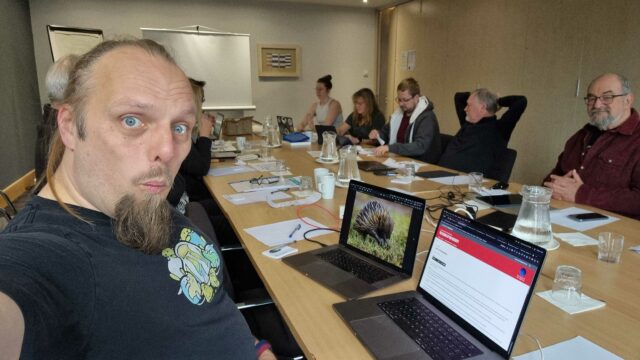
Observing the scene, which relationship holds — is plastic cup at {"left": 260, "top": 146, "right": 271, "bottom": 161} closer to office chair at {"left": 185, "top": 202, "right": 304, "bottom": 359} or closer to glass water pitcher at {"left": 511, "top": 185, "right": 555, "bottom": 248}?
office chair at {"left": 185, "top": 202, "right": 304, "bottom": 359}

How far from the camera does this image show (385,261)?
1217 mm

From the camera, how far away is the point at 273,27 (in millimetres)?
6805

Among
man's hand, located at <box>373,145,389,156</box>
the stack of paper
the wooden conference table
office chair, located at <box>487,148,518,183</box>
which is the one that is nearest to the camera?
the wooden conference table

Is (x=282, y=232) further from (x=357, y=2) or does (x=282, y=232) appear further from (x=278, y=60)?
(x=357, y=2)

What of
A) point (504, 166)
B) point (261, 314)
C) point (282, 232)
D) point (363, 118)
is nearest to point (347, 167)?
point (282, 232)

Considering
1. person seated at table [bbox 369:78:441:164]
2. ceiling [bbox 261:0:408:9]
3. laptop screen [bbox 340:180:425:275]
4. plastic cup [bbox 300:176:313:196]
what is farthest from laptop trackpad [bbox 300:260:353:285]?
ceiling [bbox 261:0:408:9]

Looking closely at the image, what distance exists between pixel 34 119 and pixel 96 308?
626 cm

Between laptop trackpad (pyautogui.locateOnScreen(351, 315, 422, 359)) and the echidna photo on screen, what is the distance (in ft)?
1.06

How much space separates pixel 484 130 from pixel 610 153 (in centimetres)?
101

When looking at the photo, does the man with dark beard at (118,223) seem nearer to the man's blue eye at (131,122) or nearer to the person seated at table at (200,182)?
the man's blue eye at (131,122)

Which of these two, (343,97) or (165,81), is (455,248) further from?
(343,97)

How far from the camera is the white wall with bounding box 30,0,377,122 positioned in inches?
229

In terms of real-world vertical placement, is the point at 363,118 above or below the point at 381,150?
above

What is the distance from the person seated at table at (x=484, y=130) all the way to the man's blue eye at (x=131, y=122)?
2.71m
